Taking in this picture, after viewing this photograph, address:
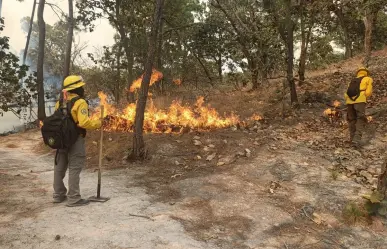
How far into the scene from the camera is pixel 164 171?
25.5 feet

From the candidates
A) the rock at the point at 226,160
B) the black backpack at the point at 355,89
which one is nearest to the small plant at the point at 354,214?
the rock at the point at 226,160

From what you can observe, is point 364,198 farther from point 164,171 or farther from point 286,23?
point 286,23

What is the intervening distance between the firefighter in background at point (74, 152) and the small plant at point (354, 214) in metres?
4.39

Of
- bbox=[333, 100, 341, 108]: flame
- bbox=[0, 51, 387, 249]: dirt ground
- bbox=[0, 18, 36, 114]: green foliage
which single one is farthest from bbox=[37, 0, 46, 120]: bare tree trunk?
bbox=[333, 100, 341, 108]: flame

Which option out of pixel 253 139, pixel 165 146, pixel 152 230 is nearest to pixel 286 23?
pixel 253 139

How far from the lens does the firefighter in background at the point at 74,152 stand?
215 inches

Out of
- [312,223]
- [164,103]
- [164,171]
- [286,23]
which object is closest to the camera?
[312,223]

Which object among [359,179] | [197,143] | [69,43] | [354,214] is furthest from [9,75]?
[354,214]

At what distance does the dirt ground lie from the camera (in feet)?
15.1

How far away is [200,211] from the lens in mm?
5527

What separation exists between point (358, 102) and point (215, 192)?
5345 millimetres

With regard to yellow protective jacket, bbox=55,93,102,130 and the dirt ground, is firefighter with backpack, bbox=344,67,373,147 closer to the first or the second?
the dirt ground

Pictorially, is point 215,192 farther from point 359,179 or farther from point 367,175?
point 367,175

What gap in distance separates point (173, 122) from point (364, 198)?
620 centimetres
